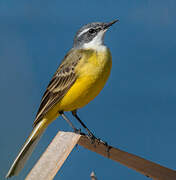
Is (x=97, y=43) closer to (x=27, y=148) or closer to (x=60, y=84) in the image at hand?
(x=60, y=84)

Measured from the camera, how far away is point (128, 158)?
3221 mm

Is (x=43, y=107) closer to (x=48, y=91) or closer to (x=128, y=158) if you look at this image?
(x=48, y=91)

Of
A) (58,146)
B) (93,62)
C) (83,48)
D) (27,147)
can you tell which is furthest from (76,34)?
(58,146)

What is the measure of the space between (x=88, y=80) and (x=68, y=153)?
94 cm

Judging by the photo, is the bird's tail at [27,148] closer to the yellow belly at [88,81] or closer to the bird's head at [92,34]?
the yellow belly at [88,81]

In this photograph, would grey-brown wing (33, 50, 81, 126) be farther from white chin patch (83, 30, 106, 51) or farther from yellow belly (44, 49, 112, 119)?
white chin patch (83, 30, 106, 51)

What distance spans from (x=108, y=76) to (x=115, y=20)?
28.1 inches

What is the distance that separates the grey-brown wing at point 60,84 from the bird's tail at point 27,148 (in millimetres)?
72

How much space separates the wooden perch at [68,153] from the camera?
8.97 ft

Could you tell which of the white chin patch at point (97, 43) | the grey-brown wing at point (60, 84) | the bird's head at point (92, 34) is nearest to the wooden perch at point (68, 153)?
the grey-brown wing at point (60, 84)

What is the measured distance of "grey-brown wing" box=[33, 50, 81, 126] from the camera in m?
3.67

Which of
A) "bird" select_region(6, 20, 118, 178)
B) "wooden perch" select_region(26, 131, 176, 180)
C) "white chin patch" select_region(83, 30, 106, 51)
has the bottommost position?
"wooden perch" select_region(26, 131, 176, 180)

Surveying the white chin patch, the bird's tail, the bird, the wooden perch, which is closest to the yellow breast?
the bird

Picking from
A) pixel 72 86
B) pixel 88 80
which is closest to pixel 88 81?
pixel 88 80
